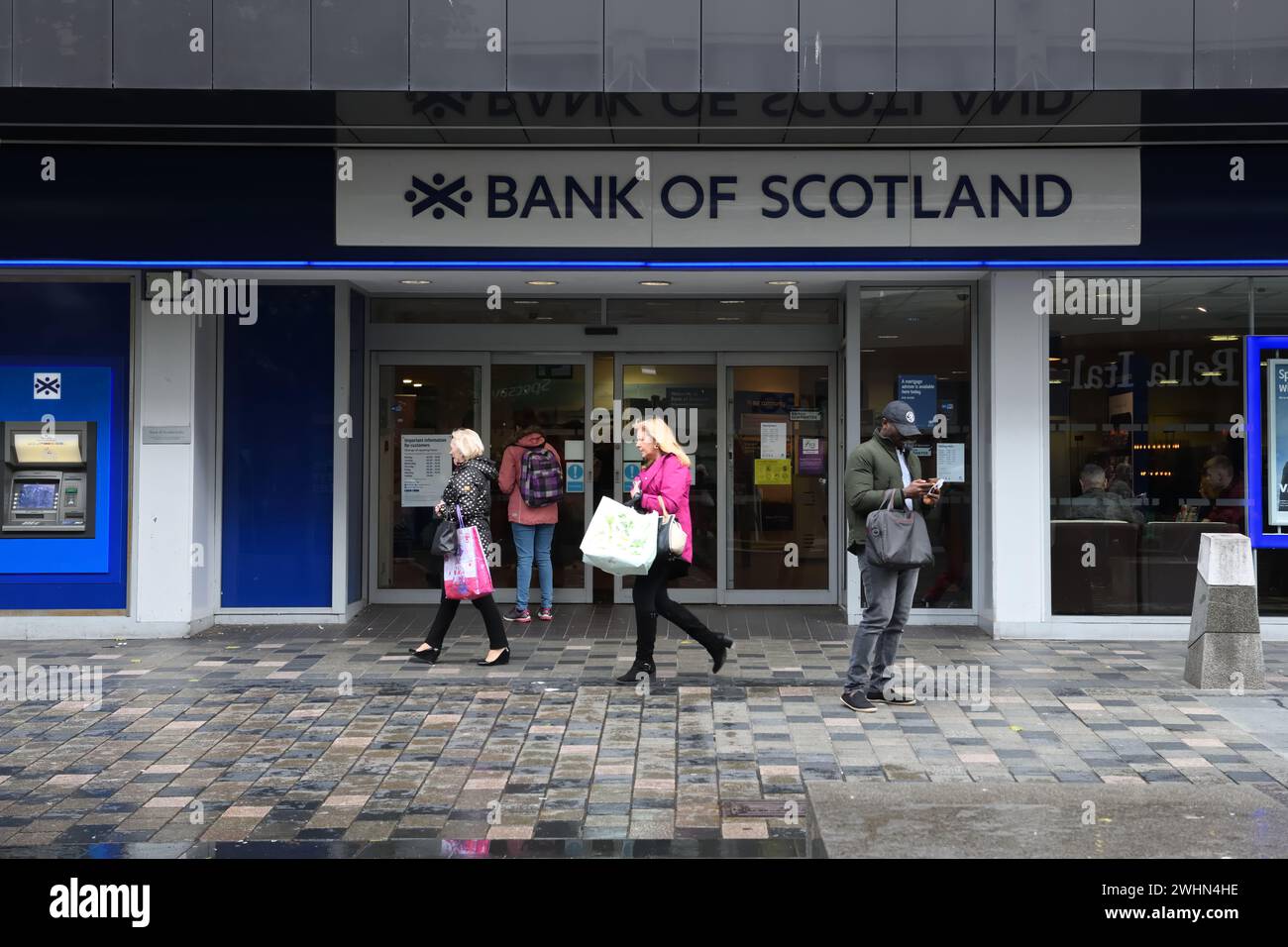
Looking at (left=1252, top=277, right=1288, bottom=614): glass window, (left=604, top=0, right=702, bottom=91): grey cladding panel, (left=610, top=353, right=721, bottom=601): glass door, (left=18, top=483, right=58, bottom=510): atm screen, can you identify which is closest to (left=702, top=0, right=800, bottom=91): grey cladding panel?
(left=604, top=0, right=702, bottom=91): grey cladding panel

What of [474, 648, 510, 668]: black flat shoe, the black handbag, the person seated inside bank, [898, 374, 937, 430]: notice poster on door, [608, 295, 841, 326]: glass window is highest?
[608, 295, 841, 326]: glass window

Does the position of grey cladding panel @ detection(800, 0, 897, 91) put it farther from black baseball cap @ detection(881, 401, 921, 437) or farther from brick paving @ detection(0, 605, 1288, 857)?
brick paving @ detection(0, 605, 1288, 857)

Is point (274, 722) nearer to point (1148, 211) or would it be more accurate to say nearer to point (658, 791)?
point (658, 791)

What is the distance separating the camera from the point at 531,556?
11109mm

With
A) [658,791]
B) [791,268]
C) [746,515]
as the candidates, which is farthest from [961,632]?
[658,791]

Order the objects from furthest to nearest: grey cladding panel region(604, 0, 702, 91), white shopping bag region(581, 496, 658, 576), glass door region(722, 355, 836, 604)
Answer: glass door region(722, 355, 836, 604)
grey cladding panel region(604, 0, 702, 91)
white shopping bag region(581, 496, 658, 576)

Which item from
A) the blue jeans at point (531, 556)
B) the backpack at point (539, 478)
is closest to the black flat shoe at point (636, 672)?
the blue jeans at point (531, 556)

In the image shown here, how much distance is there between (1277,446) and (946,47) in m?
4.38

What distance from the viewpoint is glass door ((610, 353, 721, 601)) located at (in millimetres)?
11609

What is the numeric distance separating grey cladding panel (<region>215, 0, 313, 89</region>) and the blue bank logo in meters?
1.57

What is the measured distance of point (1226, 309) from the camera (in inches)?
396

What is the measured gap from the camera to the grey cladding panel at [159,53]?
8289mm

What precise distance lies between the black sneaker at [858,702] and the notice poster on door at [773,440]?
165 inches

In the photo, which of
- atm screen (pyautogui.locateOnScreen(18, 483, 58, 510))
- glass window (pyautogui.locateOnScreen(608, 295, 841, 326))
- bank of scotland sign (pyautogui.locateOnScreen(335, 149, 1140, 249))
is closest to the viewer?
bank of scotland sign (pyautogui.locateOnScreen(335, 149, 1140, 249))
